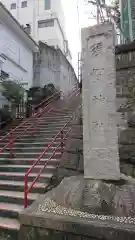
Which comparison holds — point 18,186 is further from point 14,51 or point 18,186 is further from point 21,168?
point 14,51

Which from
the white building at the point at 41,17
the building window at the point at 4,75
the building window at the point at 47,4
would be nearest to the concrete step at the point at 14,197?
the building window at the point at 4,75

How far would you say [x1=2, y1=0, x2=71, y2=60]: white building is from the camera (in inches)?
957

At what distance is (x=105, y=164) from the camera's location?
367 cm

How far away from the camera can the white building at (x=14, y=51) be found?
12.4 meters

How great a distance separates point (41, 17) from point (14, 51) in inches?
535

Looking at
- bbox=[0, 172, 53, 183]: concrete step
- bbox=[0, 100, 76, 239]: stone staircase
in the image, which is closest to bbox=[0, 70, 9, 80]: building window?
bbox=[0, 100, 76, 239]: stone staircase

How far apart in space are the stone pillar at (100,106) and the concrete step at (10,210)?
153 centimetres

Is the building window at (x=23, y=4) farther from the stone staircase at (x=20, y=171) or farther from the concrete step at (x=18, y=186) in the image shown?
the concrete step at (x=18, y=186)

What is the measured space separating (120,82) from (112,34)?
70.2 inches

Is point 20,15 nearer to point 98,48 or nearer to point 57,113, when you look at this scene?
point 57,113

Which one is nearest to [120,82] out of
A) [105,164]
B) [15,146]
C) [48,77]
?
[105,164]

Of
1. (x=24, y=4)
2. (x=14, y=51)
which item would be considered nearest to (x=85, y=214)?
(x=14, y=51)

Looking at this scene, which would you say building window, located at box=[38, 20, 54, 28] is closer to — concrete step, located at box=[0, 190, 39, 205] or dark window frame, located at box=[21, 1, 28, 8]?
dark window frame, located at box=[21, 1, 28, 8]

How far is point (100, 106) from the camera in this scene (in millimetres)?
3777
